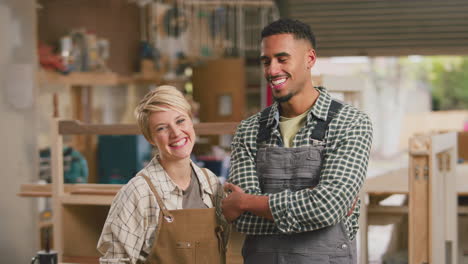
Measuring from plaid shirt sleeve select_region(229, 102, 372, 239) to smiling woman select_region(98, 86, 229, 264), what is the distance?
0.16 meters

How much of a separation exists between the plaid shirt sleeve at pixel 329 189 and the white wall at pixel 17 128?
343 cm

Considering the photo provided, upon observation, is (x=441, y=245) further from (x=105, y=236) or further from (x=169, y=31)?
(x=169, y=31)

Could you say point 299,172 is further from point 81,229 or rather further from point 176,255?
point 81,229

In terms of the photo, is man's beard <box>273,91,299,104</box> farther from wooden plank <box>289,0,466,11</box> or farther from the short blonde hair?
wooden plank <box>289,0,466,11</box>

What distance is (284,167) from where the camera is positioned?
221cm

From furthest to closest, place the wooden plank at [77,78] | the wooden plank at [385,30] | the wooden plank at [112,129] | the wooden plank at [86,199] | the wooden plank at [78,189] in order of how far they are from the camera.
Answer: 1. the wooden plank at [385,30]
2. the wooden plank at [77,78]
3. the wooden plank at [78,189]
4. the wooden plank at [86,199]
5. the wooden plank at [112,129]

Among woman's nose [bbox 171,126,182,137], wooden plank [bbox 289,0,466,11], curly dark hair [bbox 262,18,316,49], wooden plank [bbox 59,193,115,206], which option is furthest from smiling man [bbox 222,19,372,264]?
wooden plank [bbox 289,0,466,11]

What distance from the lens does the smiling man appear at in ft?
6.91

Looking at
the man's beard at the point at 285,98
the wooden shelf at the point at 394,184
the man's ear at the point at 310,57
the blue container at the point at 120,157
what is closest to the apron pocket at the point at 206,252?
the man's beard at the point at 285,98

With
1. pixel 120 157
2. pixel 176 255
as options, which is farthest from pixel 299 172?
pixel 120 157

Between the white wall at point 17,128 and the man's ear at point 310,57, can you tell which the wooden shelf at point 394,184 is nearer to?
the man's ear at point 310,57

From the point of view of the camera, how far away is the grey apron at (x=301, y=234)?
217 cm

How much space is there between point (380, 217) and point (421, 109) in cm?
2464

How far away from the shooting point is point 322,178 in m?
2.13
